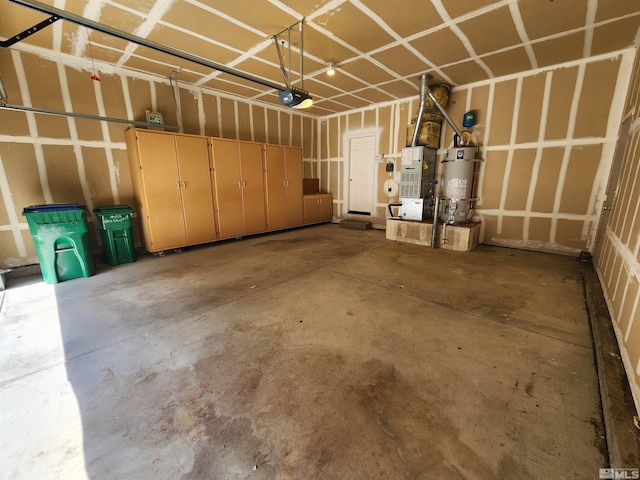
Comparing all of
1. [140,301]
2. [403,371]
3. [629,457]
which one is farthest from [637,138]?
[140,301]

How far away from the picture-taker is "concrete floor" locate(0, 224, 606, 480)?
46.1 inches

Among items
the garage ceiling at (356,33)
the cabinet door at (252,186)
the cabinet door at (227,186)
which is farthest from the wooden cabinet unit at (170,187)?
the garage ceiling at (356,33)

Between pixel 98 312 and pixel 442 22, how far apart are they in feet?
15.7

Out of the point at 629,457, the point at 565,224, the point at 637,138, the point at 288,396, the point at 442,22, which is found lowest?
the point at 288,396

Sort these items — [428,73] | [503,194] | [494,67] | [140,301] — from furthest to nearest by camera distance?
1. [503,194]
2. [428,73]
3. [494,67]
4. [140,301]

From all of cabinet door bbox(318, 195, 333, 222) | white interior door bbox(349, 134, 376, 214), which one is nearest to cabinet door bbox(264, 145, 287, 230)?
cabinet door bbox(318, 195, 333, 222)

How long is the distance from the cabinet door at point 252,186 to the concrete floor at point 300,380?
2.51 m

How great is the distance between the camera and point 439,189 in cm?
543

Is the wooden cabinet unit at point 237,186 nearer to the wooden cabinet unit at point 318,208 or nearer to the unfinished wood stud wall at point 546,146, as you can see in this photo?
the wooden cabinet unit at point 318,208

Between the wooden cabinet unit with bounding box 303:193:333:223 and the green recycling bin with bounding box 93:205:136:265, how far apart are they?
12.5ft

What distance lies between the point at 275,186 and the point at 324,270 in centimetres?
301

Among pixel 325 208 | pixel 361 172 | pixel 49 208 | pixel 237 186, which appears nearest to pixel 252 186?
pixel 237 186

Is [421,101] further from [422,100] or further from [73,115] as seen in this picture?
[73,115]

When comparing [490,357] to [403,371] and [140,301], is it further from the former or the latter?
[140,301]
